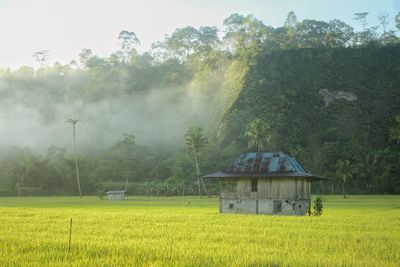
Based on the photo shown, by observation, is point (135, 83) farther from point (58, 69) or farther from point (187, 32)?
A: point (58, 69)

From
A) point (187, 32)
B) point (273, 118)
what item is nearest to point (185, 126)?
point (273, 118)

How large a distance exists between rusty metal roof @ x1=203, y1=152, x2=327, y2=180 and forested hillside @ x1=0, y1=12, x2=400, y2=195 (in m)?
38.0

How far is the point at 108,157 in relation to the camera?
10494 cm

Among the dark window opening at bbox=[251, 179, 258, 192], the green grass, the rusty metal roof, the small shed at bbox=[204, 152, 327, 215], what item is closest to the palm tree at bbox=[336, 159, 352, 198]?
the small shed at bbox=[204, 152, 327, 215]

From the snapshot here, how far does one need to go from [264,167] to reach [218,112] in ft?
233

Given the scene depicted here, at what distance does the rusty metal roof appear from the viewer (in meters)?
39.4

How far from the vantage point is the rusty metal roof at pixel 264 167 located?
39438mm

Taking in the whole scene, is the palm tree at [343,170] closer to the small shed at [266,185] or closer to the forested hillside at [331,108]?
the forested hillside at [331,108]

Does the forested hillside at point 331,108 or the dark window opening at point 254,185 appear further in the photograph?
the forested hillside at point 331,108

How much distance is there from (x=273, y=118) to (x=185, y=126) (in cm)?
2839

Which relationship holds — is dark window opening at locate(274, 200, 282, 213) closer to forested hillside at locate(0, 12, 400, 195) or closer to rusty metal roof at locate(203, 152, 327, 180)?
rusty metal roof at locate(203, 152, 327, 180)

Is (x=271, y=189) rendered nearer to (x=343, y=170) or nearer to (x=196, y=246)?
(x=196, y=246)

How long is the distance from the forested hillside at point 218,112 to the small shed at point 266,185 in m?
37.9

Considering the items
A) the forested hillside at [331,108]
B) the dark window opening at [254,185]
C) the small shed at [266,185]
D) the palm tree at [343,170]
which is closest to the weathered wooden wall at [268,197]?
the small shed at [266,185]
